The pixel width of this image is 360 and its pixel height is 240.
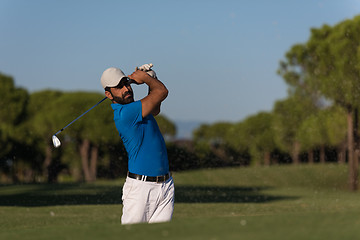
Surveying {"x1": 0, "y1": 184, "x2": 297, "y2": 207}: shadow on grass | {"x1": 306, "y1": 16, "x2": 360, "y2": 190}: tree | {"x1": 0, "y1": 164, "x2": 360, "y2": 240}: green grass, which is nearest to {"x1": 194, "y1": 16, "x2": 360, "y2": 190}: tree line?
{"x1": 306, "y1": 16, "x2": 360, "y2": 190}: tree

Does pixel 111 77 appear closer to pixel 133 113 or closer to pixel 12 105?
pixel 133 113

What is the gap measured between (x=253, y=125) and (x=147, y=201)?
72782 mm

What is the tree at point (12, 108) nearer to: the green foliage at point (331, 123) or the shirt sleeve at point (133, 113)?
the green foliage at point (331, 123)

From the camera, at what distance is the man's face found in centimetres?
723

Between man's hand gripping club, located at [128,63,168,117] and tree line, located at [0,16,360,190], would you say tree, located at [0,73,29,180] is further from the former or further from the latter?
man's hand gripping club, located at [128,63,168,117]

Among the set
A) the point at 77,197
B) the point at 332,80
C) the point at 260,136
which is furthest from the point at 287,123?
the point at 77,197

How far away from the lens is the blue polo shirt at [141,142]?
7.04m

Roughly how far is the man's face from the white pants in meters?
0.94

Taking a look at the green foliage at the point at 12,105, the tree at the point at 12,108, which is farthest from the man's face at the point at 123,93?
the green foliage at the point at 12,105

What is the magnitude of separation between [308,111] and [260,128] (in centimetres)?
4243

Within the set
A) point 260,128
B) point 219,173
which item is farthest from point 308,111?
point 260,128

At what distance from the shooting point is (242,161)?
85.1 m

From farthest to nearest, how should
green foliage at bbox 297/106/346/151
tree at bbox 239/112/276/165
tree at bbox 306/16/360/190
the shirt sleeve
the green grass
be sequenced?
tree at bbox 239/112/276/165 → green foliage at bbox 297/106/346/151 → tree at bbox 306/16/360/190 → the shirt sleeve → the green grass

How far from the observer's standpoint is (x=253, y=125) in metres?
79.2
